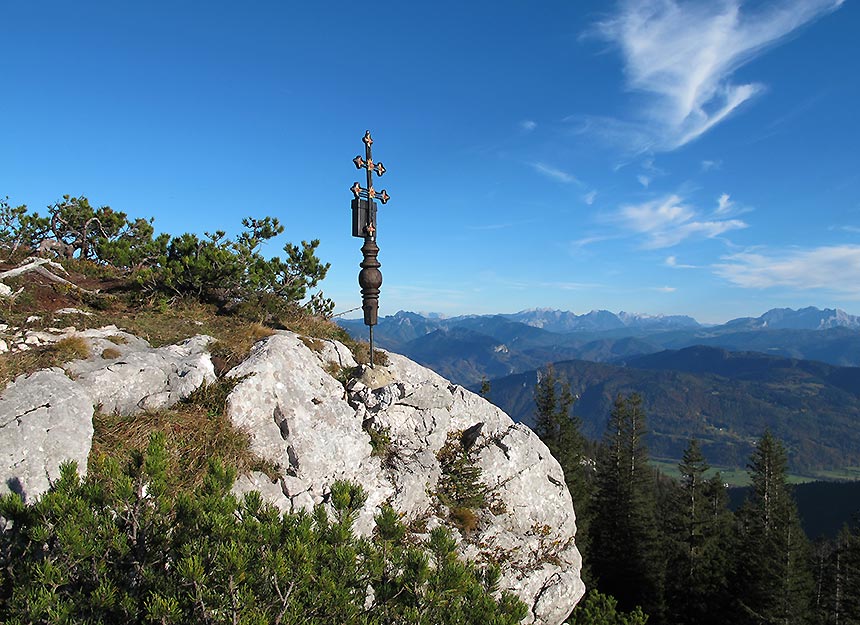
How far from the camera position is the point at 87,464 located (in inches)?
227

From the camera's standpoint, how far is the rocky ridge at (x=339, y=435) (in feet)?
20.2

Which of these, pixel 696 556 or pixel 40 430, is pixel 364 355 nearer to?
pixel 40 430

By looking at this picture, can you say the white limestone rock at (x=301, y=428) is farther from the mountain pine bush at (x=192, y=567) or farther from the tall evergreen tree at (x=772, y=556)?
the tall evergreen tree at (x=772, y=556)

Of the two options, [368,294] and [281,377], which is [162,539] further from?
[368,294]

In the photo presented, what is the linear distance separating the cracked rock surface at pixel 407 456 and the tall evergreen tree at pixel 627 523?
31406 mm

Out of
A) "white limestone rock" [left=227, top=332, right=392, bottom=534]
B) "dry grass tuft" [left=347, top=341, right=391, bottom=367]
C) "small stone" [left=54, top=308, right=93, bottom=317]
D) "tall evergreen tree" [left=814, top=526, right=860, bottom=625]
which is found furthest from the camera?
"tall evergreen tree" [left=814, top=526, right=860, bottom=625]

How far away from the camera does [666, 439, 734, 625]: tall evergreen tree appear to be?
3372 centimetres

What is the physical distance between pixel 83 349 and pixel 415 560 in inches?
276

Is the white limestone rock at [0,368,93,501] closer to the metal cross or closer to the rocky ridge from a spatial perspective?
the rocky ridge

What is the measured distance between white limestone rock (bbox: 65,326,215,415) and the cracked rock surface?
807mm

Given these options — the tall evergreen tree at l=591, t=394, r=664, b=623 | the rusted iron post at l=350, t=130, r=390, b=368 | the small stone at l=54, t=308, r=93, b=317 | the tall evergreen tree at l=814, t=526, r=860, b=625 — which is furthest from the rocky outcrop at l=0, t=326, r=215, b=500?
the tall evergreen tree at l=814, t=526, r=860, b=625

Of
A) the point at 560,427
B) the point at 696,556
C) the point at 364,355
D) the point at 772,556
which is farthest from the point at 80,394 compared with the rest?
the point at 696,556

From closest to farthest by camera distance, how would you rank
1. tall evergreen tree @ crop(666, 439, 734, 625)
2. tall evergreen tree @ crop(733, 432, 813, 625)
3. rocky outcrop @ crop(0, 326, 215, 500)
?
rocky outcrop @ crop(0, 326, 215, 500)
tall evergreen tree @ crop(733, 432, 813, 625)
tall evergreen tree @ crop(666, 439, 734, 625)

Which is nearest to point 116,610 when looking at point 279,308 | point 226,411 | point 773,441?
point 226,411
